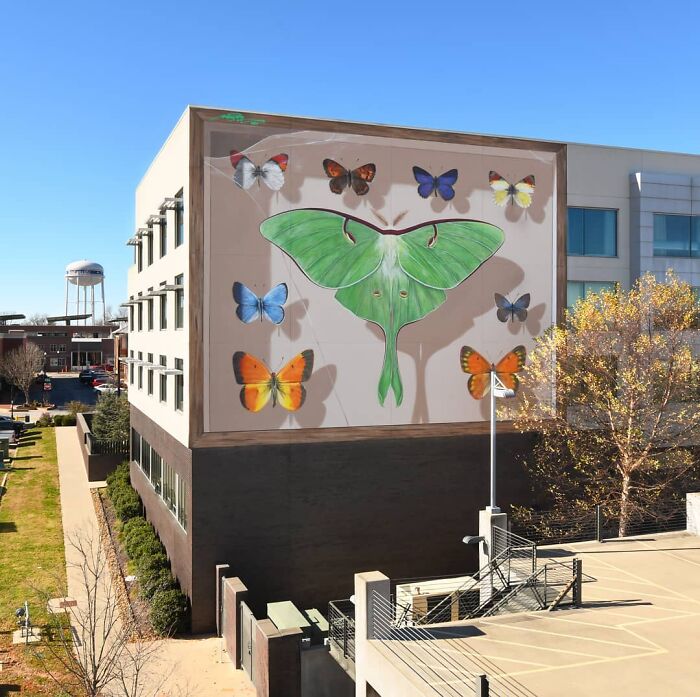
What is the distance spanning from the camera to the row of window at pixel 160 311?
2591cm

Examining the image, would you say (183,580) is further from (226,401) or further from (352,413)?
(352,413)

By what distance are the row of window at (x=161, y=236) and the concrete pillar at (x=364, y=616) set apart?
44.2ft

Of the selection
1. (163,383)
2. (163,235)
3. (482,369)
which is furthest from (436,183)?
(163,383)

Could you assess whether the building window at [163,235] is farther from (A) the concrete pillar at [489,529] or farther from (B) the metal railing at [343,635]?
(A) the concrete pillar at [489,529]

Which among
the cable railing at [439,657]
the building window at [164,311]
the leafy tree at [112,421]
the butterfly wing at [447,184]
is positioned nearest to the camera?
the cable railing at [439,657]

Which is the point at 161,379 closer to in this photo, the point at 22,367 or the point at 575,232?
the point at 575,232

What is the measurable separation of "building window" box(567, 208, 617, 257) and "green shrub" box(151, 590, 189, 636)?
18.9 meters

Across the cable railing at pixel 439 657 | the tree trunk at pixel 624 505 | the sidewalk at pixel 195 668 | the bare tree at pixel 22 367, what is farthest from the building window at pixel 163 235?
the bare tree at pixel 22 367

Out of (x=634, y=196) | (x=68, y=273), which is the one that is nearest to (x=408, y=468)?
(x=634, y=196)

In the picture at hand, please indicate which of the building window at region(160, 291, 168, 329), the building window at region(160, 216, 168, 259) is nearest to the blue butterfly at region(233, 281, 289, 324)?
the building window at region(160, 291, 168, 329)

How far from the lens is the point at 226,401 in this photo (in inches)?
925

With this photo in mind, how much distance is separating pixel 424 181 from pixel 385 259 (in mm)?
3179

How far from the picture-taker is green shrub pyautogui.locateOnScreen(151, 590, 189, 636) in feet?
73.2

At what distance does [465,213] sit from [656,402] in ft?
30.4
